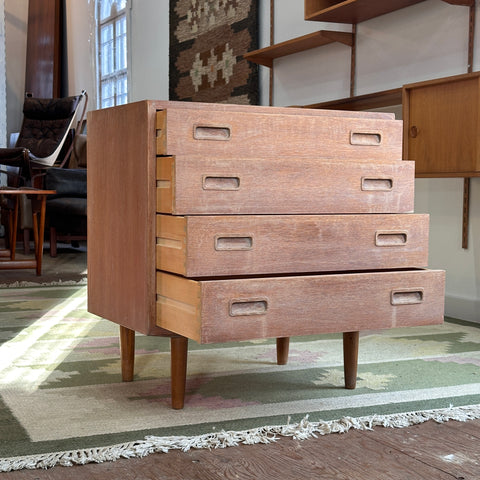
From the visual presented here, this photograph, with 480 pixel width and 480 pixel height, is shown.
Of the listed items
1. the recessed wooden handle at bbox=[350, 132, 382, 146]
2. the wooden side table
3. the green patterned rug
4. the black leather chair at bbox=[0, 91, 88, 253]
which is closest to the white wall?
the green patterned rug

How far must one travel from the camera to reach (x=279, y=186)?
155 cm

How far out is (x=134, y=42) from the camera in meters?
6.18

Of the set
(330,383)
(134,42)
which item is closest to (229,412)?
(330,383)

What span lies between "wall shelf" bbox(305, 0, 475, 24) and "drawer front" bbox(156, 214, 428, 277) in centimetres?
168

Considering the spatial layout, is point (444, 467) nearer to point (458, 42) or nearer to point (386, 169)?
point (386, 169)

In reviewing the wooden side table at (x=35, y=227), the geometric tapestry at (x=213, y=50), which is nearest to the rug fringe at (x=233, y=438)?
the wooden side table at (x=35, y=227)

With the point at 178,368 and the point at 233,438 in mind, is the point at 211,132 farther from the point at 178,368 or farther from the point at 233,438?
the point at 233,438

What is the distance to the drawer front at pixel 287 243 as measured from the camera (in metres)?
1.45

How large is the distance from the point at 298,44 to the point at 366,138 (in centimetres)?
210

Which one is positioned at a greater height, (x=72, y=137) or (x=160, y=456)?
(x=72, y=137)

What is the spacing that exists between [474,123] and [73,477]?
1.78 meters

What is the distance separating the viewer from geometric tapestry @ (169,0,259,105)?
171 inches

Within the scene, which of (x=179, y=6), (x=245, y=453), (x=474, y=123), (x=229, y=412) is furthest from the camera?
(x=179, y=6)

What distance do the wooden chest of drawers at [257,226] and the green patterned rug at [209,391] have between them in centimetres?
17
